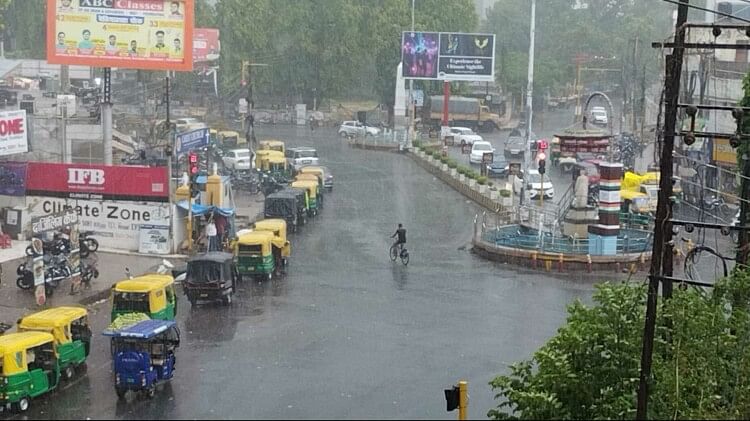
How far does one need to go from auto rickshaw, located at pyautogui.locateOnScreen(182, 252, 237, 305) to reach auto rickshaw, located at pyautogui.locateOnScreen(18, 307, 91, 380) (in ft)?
12.0

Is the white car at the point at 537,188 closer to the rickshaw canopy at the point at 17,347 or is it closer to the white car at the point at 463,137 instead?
the white car at the point at 463,137

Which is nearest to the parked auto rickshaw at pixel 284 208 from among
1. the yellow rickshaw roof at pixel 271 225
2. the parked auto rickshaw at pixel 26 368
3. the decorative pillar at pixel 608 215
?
the yellow rickshaw roof at pixel 271 225

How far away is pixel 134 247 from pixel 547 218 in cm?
966

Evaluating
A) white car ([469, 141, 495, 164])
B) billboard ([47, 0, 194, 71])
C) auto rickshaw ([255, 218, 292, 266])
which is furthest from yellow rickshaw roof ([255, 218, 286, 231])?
white car ([469, 141, 495, 164])

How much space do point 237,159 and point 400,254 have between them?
14.9 m

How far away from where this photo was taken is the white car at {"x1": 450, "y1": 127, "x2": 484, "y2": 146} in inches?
1788

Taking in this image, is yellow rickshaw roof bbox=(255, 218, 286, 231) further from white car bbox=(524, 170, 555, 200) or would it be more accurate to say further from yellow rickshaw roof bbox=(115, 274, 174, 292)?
white car bbox=(524, 170, 555, 200)

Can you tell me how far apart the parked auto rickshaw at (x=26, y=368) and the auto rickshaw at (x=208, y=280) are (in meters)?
4.68

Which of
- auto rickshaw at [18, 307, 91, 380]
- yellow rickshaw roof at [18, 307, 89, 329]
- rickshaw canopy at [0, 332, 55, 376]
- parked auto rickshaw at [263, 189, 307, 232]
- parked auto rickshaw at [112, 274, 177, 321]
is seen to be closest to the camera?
rickshaw canopy at [0, 332, 55, 376]

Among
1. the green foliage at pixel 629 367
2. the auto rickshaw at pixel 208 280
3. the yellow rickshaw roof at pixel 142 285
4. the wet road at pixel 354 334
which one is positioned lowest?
the wet road at pixel 354 334

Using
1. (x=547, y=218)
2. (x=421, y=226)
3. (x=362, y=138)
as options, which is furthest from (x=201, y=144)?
(x=362, y=138)

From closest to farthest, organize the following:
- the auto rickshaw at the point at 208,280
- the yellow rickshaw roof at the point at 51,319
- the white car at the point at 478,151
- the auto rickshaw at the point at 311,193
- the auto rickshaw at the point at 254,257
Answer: the yellow rickshaw roof at the point at 51,319, the auto rickshaw at the point at 208,280, the auto rickshaw at the point at 254,257, the auto rickshaw at the point at 311,193, the white car at the point at 478,151

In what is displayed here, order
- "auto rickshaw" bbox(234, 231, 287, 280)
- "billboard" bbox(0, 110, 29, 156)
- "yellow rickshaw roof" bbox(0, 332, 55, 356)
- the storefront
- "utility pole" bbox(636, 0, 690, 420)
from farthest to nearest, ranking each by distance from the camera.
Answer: "billboard" bbox(0, 110, 29, 156), the storefront, "auto rickshaw" bbox(234, 231, 287, 280), "yellow rickshaw roof" bbox(0, 332, 55, 356), "utility pole" bbox(636, 0, 690, 420)

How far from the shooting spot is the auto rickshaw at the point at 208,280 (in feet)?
59.7
